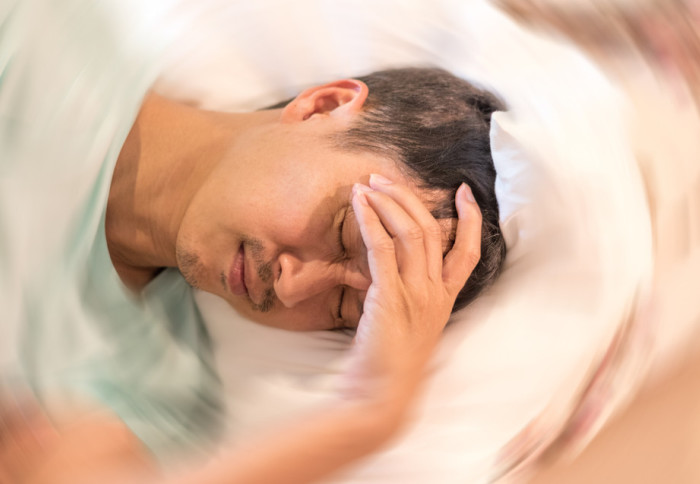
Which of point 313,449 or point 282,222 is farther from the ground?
point 282,222

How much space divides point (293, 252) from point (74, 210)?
0.34m

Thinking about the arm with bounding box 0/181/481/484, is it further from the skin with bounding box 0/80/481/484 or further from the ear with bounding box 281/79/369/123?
the ear with bounding box 281/79/369/123

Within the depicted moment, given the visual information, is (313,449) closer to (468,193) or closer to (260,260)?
(260,260)

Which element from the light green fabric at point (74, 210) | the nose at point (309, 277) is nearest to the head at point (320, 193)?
the nose at point (309, 277)

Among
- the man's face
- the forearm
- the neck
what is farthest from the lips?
the forearm

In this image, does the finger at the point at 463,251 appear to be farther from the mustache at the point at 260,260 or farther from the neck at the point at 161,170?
the neck at the point at 161,170

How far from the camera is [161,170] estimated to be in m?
0.98

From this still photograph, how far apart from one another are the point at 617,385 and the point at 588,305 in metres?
0.13

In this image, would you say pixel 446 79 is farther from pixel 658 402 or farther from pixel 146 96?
pixel 658 402

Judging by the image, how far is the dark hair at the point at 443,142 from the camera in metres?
0.89

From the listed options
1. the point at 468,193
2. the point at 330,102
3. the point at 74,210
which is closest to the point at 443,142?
the point at 468,193

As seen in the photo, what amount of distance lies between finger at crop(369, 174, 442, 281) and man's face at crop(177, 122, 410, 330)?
34 millimetres

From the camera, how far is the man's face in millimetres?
850

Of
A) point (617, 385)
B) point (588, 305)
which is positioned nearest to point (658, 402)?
point (617, 385)
